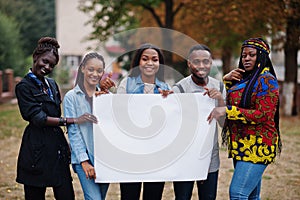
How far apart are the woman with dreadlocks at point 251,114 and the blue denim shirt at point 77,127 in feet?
3.66

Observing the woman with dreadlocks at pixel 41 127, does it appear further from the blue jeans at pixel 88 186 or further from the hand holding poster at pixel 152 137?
the hand holding poster at pixel 152 137

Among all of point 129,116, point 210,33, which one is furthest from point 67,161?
point 210,33

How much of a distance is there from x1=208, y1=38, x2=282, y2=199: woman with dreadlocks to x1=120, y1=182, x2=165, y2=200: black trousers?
66 centimetres

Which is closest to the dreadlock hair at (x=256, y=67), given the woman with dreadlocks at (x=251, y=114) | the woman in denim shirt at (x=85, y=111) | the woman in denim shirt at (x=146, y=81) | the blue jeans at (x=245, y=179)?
the woman with dreadlocks at (x=251, y=114)

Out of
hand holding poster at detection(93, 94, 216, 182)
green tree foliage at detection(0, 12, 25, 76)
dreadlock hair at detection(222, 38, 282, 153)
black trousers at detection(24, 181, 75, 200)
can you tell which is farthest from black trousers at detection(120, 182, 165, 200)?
green tree foliage at detection(0, 12, 25, 76)

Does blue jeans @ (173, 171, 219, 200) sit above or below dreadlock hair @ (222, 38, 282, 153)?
below

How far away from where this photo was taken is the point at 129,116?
12.7ft

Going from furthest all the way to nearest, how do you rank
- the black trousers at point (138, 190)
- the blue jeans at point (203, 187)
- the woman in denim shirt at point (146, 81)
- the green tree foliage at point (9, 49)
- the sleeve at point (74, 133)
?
the green tree foliage at point (9, 49)
the blue jeans at point (203, 187)
the black trousers at point (138, 190)
the woman in denim shirt at point (146, 81)
the sleeve at point (74, 133)

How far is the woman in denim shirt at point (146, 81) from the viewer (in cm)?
385

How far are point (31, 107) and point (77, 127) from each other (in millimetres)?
414

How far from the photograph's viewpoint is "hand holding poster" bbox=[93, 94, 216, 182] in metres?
3.80

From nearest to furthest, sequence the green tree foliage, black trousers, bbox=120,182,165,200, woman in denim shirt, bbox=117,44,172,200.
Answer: woman in denim shirt, bbox=117,44,172,200 < black trousers, bbox=120,182,165,200 < the green tree foliage

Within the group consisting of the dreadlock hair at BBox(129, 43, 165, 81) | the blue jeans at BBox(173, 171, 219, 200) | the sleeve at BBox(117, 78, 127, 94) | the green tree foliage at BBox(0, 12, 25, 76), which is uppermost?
the green tree foliage at BBox(0, 12, 25, 76)

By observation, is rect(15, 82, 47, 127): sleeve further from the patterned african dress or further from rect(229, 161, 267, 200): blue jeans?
rect(229, 161, 267, 200): blue jeans
